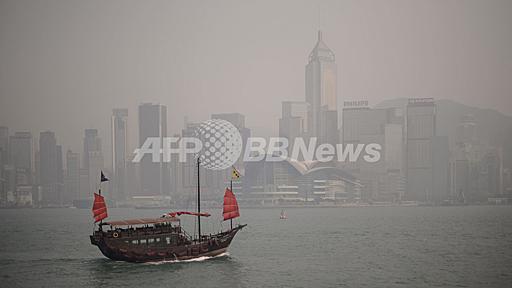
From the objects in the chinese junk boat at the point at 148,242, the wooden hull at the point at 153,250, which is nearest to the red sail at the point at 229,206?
the chinese junk boat at the point at 148,242

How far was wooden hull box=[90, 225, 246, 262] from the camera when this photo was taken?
219ft

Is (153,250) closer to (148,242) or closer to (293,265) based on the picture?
(148,242)

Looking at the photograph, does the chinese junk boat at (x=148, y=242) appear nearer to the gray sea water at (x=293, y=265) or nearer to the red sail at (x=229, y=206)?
the gray sea water at (x=293, y=265)

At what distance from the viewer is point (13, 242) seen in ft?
316

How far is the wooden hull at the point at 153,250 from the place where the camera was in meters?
66.8

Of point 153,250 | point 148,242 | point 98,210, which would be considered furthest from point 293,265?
point 98,210

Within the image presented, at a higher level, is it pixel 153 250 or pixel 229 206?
pixel 229 206

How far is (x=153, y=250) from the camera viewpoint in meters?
68.2

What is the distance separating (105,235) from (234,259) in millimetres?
13683

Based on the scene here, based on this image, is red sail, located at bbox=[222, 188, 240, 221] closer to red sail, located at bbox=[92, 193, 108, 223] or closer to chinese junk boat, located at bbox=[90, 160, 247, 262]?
chinese junk boat, located at bbox=[90, 160, 247, 262]

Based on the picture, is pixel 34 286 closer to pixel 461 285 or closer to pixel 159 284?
pixel 159 284

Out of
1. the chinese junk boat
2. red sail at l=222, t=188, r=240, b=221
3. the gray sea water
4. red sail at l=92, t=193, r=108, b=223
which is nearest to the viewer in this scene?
the gray sea water

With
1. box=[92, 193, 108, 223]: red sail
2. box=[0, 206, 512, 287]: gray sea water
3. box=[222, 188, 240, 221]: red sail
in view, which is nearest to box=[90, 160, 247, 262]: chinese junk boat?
box=[92, 193, 108, 223]: red sail

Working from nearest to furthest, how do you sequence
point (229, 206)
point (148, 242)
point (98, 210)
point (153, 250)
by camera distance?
point (153, 250)
point (148, 242)
point (98, 210)
point (229, 206)
